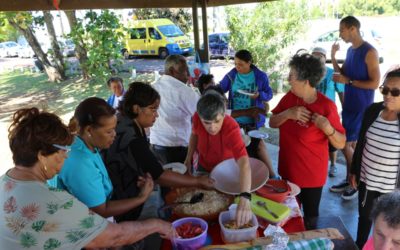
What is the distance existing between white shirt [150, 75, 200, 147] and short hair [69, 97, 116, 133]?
1.35 meters

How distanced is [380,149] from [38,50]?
473 inches

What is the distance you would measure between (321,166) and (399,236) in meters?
0.97

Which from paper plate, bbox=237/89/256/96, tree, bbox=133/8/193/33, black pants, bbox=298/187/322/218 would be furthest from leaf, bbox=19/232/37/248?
tree, bbox=133/8/193/33

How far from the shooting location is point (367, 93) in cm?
326

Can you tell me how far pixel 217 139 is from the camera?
6.97 ft

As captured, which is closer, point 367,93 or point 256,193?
point 256,193

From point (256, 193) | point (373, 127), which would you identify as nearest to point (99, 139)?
point (256, 193)

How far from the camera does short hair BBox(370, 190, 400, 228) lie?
3.75 ft

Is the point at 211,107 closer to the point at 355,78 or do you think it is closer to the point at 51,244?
the point at 51,244

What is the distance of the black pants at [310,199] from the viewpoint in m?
2.14

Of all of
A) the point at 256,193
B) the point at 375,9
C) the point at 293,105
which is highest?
the point at 375,9

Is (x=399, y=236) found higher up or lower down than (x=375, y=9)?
lower down

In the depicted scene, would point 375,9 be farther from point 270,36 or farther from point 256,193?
point 256,193

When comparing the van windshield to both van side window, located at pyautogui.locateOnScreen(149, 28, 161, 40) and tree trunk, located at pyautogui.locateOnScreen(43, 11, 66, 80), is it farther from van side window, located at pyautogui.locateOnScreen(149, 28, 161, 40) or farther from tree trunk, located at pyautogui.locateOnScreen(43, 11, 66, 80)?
tree trunk, located at pyautogui.locateOnScreen(43, 11, 66, 80)
